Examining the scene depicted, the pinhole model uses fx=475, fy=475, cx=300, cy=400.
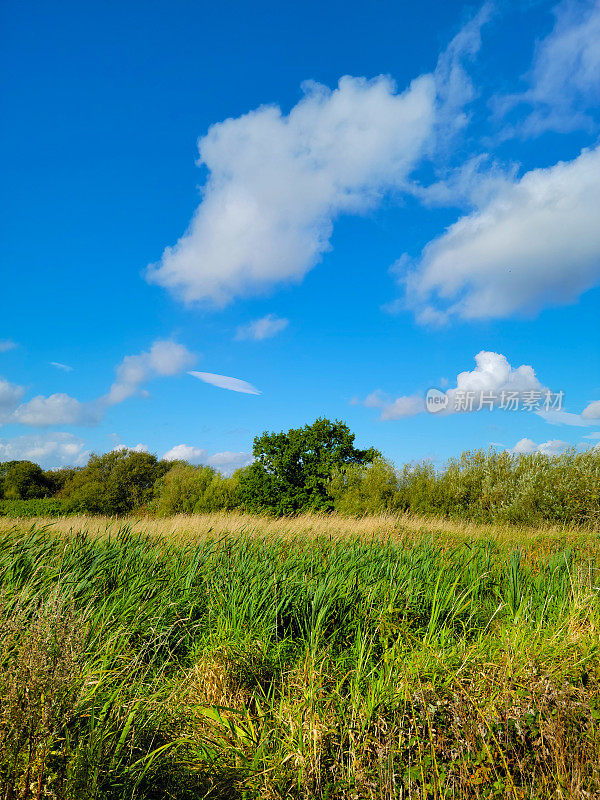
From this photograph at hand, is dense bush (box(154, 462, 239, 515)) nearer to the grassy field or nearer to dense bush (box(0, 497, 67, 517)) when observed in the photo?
dense bush (box(0, 497, 67, 517))

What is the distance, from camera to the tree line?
74.5 ft

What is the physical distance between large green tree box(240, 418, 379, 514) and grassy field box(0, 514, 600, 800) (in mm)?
26933

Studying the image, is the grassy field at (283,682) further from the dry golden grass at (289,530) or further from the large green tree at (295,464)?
the large green tree at (295,464)

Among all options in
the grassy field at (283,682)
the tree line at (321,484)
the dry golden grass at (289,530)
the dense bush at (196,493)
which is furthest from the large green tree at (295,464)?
the grassy field at (283,682)

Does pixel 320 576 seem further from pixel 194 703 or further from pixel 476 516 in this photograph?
pixel 476 516

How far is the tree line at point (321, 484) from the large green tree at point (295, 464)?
0.07m

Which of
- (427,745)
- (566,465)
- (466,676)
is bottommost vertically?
(427,745)

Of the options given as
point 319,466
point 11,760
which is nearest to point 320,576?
point 11,760

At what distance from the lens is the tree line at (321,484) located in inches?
894

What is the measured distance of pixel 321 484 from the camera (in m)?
33.6

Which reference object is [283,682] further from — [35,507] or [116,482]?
[116,482]

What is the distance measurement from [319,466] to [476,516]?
12.1 metres

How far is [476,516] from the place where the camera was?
24.9 m

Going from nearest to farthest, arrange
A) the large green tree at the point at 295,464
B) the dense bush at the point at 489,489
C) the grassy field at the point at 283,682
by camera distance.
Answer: the grassy field at the point at 283,682 < the dense bush at the point at 489,489 < the large green tree at the point at 295,464
